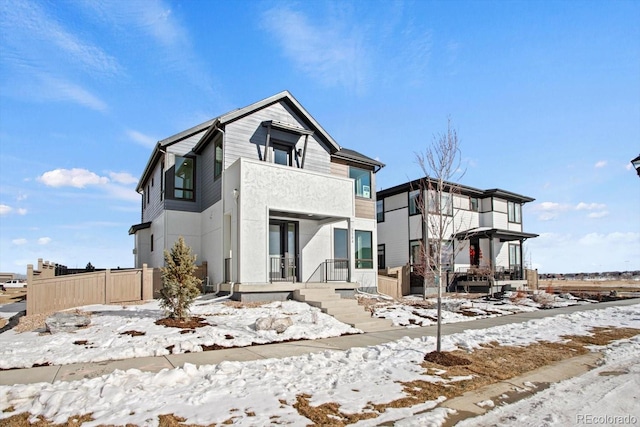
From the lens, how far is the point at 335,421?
4.79m

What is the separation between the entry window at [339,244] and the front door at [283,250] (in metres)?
2.11

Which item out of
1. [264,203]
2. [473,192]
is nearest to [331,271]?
[264,203]

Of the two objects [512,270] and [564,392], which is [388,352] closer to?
[564,392]

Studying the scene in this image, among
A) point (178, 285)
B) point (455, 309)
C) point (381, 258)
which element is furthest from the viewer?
point (381, 258)

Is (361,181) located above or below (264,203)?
above

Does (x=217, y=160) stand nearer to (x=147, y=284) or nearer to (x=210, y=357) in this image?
(x=147, y=284)

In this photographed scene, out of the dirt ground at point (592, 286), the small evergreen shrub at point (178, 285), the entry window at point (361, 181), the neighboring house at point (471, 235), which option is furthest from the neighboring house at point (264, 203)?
the dirt ground at point (592, 286)

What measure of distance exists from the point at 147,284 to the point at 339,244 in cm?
820

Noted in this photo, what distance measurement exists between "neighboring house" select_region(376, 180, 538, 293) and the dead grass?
52.7ft

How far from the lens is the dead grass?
4762 millimetres

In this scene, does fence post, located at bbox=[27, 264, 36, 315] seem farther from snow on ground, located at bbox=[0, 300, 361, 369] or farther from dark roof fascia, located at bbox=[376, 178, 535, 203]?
dark roof fascia, located at bbox=[376, 178, 535, 203]

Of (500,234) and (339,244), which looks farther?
(500,234)

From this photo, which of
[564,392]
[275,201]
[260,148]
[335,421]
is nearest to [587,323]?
[564,392]

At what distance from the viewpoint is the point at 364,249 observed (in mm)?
20938
